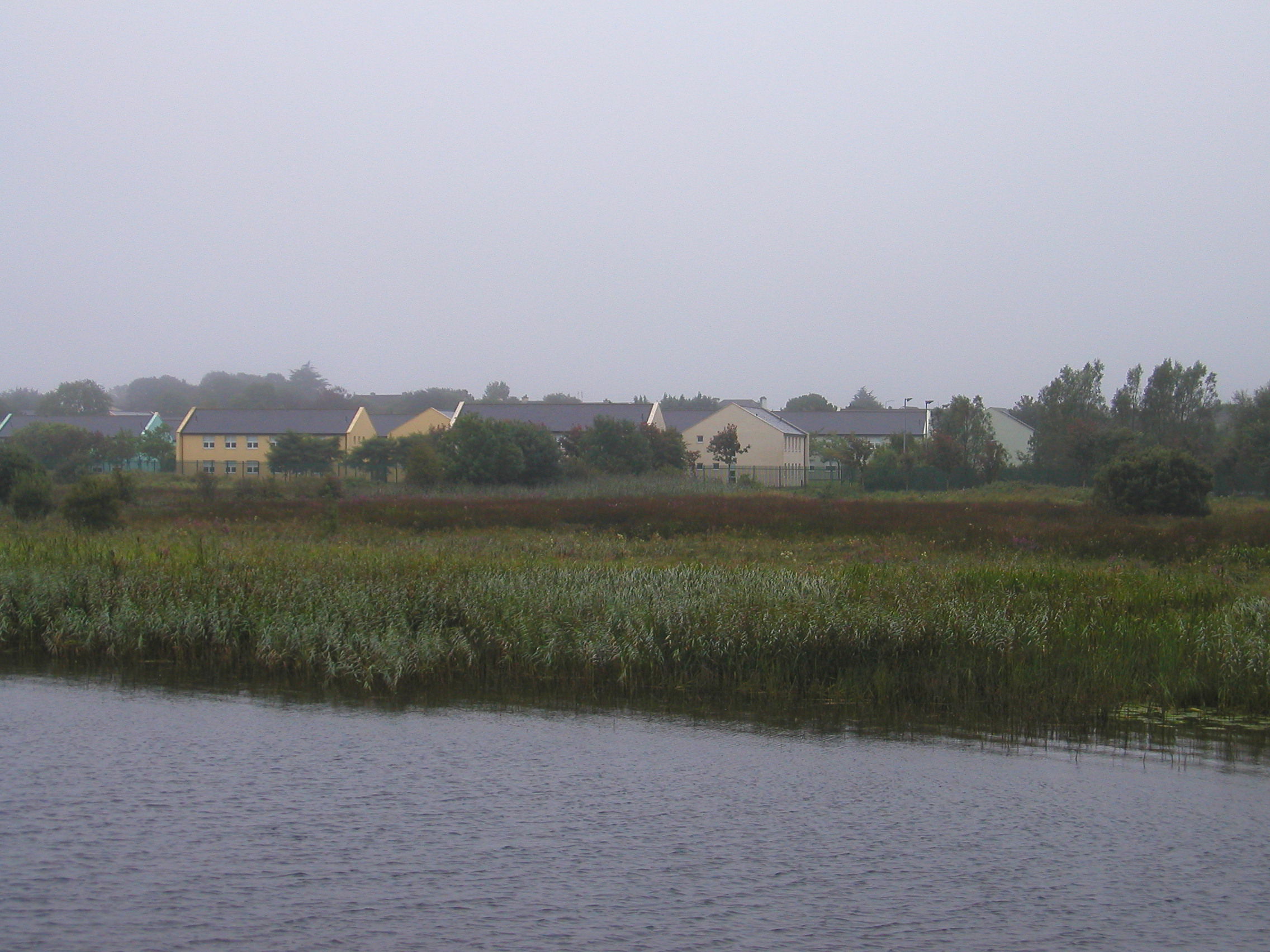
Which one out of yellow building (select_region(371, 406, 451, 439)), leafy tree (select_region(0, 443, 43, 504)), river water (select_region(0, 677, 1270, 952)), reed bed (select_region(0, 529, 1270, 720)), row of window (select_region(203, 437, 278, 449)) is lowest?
river water (select_region(0, 677, 1270, 952))

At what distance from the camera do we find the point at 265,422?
3398 inches

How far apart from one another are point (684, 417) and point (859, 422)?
15.4 meters

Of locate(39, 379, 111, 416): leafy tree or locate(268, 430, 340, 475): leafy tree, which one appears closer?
locate(268, 430, 340, 475): leafy tree

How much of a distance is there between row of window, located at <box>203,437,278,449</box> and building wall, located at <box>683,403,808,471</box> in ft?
102

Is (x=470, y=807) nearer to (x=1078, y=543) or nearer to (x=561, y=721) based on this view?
(x=561, y=721)

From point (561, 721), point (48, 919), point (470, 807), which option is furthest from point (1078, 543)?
point (48, 919)

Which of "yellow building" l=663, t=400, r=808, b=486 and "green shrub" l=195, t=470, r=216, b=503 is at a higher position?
"yellow building" l=663, t=400, r=808, b=486

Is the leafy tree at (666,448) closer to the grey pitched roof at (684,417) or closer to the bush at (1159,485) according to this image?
the grey pitched roof at (684,417)

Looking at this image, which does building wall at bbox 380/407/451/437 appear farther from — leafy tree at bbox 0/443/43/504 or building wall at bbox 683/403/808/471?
leafy tree at bbox 0/443/43/504

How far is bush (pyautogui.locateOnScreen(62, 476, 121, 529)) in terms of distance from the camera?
29516 mm

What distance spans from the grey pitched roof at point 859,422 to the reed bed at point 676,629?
6842cm

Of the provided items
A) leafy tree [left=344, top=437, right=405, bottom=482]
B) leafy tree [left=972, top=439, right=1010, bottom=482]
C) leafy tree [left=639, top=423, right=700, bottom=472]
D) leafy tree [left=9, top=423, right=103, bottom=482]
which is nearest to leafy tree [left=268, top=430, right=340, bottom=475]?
leafy tree [left=344, top=437, right=405, bottom=482]

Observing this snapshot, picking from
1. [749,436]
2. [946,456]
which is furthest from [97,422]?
[946,456]

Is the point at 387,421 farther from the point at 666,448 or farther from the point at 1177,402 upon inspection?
the point at 1177,402
